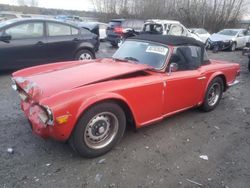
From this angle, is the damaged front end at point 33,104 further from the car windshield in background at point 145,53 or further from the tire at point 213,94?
the tire at point 213,94

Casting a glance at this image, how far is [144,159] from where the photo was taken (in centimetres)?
355

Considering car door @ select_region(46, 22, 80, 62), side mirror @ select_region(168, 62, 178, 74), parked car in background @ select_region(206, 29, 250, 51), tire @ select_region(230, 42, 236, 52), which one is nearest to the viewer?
side mirror @ select_region(168, 62, 178, 74)

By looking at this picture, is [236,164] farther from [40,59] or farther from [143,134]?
[40,59]

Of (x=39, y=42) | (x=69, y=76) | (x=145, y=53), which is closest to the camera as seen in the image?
(x=69, y=76)

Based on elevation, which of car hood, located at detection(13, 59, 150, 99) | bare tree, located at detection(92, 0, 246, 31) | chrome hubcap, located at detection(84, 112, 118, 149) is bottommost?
chrome hubcap, located at detection(84, 112, 118, 149)

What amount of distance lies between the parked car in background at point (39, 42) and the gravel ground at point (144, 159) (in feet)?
9.34

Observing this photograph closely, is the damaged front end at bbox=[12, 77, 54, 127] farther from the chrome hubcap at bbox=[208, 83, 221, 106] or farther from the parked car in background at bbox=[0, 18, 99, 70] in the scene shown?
the parked car in background at bbox=[0, 18, 99, 70]

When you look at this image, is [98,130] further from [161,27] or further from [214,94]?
[161,27]

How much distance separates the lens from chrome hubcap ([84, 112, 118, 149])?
3.41 meters

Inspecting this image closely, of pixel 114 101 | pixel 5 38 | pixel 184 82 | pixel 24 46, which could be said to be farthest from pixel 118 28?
pixel 114 101

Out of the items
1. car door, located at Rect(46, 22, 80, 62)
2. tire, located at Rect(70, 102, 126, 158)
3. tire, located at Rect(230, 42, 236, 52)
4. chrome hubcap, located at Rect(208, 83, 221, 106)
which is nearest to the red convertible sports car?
tire, located at Rect(70, 102, 126, 158)

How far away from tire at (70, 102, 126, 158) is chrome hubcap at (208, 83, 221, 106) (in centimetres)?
250

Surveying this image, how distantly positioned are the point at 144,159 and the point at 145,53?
183 centimetres

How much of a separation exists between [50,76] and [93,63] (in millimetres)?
972
